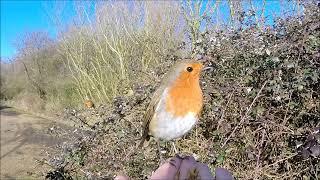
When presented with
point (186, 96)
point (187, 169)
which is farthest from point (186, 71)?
point (187, 169)

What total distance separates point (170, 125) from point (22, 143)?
17.2 metres

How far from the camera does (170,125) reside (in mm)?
1954

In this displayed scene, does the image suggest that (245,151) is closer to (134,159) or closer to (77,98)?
(134,159)

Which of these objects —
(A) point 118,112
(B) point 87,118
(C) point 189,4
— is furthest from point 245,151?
(C) point 189,4

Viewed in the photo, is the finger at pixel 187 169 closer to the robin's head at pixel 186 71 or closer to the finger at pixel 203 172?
the finger at pixel 203 172

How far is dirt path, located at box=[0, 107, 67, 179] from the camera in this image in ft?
40.3

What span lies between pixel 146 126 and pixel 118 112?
2006 millimetres

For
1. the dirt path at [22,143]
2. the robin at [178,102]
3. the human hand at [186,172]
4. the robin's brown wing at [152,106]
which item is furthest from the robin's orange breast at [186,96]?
the dirt path at [22,143]

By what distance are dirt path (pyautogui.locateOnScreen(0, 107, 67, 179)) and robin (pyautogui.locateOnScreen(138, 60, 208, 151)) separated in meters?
3.47

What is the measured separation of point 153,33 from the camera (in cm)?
1145

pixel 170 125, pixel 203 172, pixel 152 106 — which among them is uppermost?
pixel 152 106

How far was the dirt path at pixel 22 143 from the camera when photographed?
1228cm

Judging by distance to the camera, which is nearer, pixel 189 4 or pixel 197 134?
pixel 197 134

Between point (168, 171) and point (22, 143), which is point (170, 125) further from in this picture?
point (22, 143)
